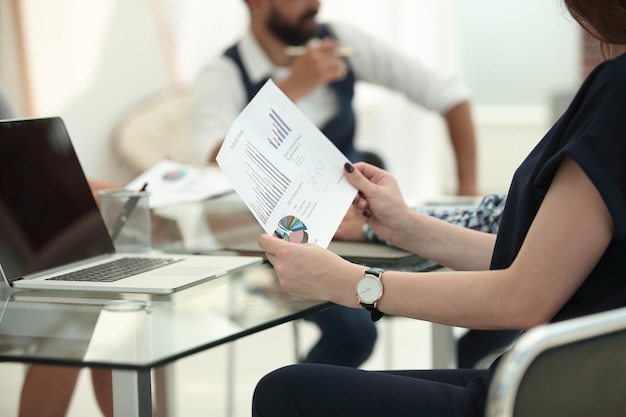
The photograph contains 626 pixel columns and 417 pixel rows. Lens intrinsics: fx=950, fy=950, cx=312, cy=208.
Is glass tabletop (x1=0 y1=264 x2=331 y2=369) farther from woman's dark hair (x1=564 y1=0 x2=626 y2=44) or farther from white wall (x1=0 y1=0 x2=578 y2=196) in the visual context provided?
white wall (x1=0 y1=0 x2=578 y2=196)

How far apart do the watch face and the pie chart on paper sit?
0.15 meters

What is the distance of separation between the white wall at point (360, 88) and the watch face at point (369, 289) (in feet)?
10.0

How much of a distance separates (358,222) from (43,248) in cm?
54

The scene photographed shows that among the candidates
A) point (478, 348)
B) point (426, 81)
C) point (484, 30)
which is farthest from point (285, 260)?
point (484, 30)

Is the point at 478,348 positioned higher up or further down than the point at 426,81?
further down

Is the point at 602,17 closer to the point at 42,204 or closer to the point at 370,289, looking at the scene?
the point at 370,289

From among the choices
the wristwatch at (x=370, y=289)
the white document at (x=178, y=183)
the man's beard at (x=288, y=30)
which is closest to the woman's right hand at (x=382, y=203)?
the wristwatch at (x=370, y=289)

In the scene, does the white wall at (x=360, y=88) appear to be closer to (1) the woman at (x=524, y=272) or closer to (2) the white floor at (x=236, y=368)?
(2) the white floor at (x=236, y=368)

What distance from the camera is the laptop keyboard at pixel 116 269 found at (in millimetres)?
1391

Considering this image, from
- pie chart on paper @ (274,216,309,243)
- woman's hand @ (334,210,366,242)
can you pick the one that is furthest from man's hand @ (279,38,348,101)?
pie chart on paper @ (274,216,309,243)

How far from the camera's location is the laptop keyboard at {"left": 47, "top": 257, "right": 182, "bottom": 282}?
139 cm

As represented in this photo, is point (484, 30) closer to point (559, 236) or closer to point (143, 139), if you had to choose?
point (143, 139)

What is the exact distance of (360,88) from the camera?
15.1 feet

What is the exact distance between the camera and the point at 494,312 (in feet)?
3.60
